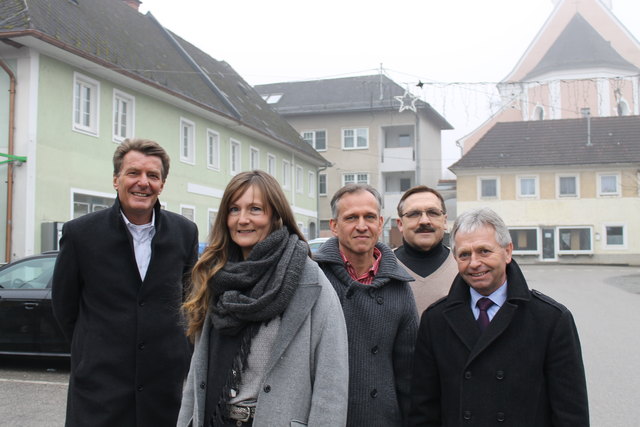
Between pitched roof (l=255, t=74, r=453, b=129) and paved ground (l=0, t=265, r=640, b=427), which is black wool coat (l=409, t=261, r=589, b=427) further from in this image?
pitched roof (l=255, t=74, r=453, b=129)

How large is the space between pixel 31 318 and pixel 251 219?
6507mm

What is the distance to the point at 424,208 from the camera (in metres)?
3.81

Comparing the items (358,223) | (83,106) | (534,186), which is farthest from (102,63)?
(534,186)

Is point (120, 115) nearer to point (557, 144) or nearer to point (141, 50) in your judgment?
point (141, 50)

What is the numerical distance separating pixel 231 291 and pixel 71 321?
126cm

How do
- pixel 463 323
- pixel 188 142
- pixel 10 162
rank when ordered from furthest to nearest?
pixel 188 142, pixel 10 162, pixel 463 323

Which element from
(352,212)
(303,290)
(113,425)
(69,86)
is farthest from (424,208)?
(69,86)

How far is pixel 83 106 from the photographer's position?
17.6 meters

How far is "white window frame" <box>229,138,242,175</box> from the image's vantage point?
27484mm

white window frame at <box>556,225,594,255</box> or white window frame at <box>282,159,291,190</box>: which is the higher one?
white window frame at <box>282,159,291,190</box>

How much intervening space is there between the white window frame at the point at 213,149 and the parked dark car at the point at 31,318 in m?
17.1

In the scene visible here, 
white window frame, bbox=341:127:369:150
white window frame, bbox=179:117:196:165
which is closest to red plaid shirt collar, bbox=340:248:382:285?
white window frame, bbox=179:117:196:165

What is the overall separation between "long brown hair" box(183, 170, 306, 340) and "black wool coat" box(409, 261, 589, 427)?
2.78 feet

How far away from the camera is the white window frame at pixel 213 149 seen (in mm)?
25594
